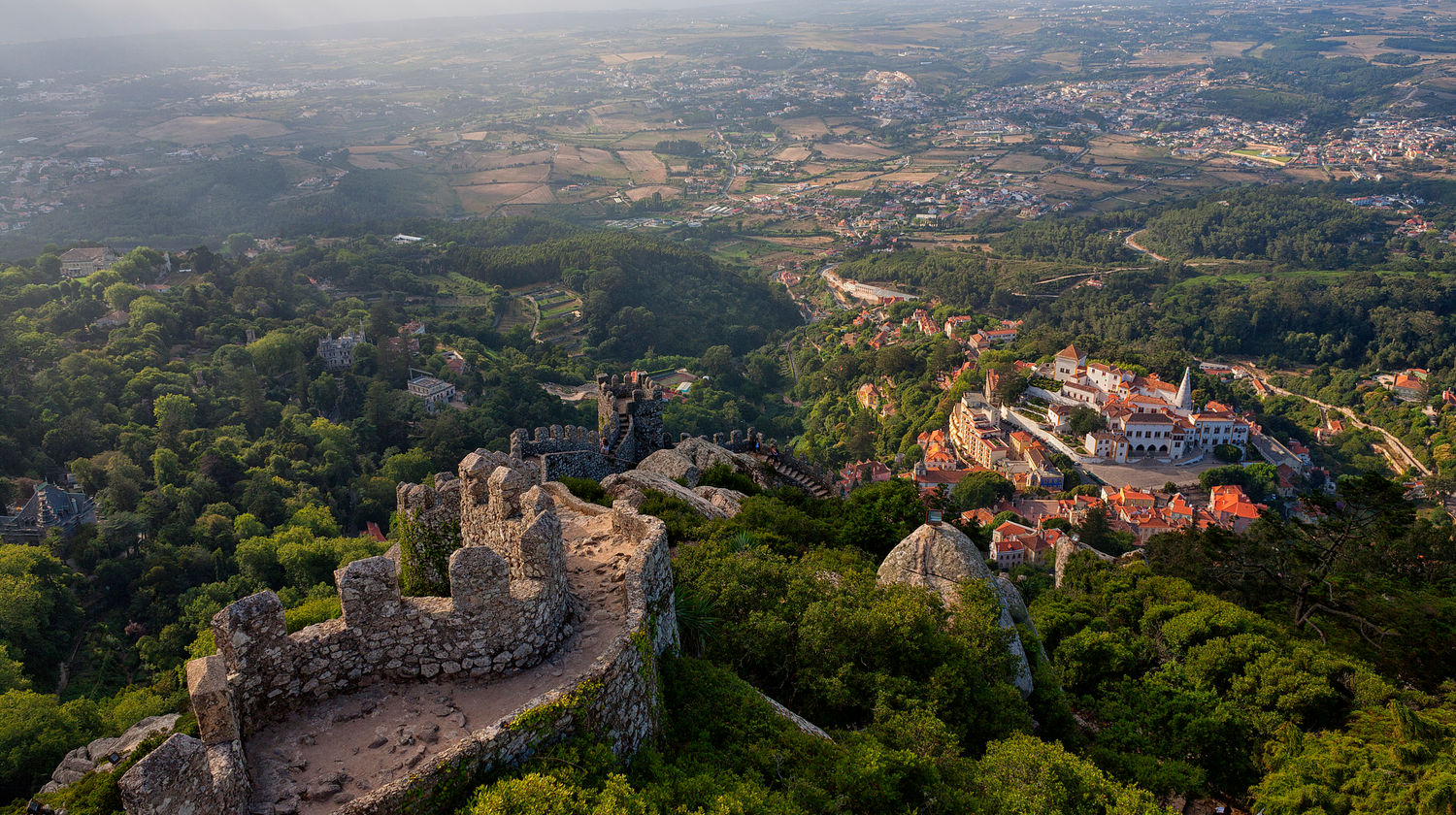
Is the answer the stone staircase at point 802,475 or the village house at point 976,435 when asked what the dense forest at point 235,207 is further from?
the stone staircase at point 802,475

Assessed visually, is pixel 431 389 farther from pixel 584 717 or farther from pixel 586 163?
pixel 586 163

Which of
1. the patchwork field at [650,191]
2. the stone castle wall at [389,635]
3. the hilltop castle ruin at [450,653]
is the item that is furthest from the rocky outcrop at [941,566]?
the patchwork field at [650,191]

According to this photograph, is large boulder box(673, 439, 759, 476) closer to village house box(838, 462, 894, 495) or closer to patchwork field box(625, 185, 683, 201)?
village house box(838, 462, 894, 495)

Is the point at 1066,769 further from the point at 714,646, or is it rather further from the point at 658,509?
the point at 658,509

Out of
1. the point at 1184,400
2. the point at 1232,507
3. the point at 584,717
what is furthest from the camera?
the point at 1184,400

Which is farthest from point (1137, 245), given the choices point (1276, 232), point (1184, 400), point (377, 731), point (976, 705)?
point (377, 731)

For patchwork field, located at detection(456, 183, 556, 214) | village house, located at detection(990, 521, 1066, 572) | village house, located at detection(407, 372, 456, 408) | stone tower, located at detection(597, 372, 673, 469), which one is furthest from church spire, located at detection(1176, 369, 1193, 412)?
patchwork field, located at detection(456, 183, 556, 214)
